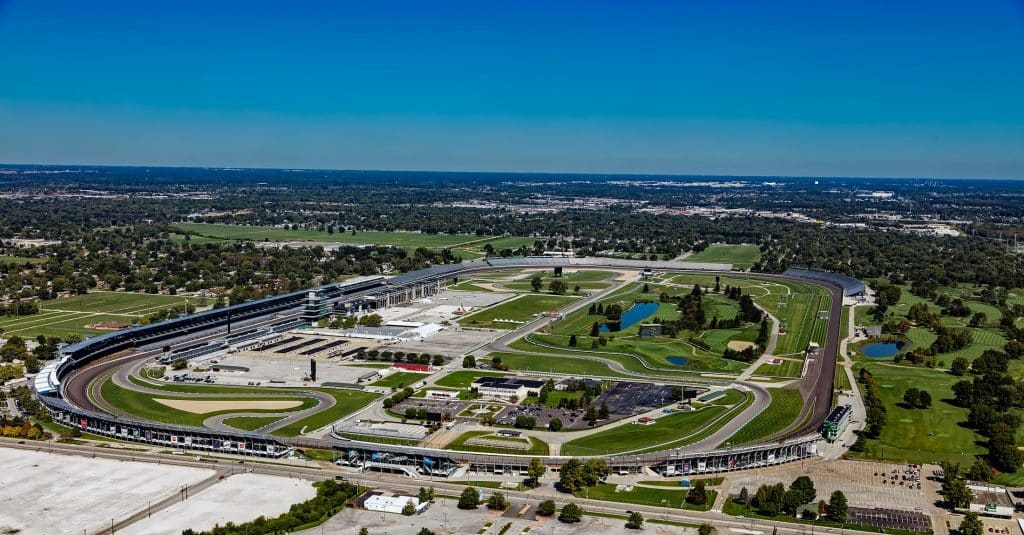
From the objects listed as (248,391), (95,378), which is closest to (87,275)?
(95,378)

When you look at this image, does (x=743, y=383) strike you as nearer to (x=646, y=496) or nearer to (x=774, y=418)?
(x=774, y=418)

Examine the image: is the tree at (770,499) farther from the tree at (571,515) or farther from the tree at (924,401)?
the tree at (924,401)

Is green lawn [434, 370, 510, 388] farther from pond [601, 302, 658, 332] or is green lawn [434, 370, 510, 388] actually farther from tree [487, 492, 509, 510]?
tree [487, 492, 509, 510]

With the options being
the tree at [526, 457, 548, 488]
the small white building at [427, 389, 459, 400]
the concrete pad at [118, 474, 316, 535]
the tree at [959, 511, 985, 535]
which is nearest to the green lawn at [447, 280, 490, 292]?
the small white building at [427, 389, 459, 400]

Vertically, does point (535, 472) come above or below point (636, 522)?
above

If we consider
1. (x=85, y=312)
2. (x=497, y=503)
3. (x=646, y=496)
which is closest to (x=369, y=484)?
(x=497, y=503)

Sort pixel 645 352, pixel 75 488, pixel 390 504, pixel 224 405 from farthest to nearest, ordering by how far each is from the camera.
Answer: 1. pixel 645 352
2. pixel 224 405
3. pixel 75 488
4. pixel 390 504

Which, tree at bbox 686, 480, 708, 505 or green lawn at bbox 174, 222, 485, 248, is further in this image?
green lawn at bbox 174, 222, 485, 248

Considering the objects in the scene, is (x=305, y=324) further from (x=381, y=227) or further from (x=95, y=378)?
(x=381, y=227)
